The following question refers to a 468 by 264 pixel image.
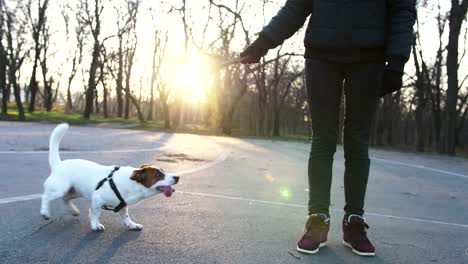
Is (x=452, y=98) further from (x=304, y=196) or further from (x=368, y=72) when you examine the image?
(x=368, y=72)

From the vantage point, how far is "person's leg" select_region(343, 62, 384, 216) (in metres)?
3.42

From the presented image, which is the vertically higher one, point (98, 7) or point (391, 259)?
point (98, 7)

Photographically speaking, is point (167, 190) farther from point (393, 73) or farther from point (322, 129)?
point (393, 73)

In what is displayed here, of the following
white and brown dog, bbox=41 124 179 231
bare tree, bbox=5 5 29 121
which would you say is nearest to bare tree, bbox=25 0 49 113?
bare tree, bbox=5 5 29 121

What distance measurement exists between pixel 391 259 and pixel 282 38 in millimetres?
1761

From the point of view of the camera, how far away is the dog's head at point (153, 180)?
3625 millimetres

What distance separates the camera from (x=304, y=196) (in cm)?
614

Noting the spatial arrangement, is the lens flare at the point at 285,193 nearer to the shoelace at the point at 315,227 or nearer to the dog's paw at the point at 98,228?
the shoelace at the point at 315,227

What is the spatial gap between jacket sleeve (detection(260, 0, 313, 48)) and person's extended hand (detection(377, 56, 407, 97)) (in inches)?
29.3

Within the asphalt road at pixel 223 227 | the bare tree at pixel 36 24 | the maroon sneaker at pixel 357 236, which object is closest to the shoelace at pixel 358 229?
the maroon sneaker at pixel 357 236

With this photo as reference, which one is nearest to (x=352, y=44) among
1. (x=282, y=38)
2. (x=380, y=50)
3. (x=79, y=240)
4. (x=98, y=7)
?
(x=380, y=50)

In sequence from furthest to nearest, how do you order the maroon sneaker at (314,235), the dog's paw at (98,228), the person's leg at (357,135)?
the dog's paw at (98,228)
the person's leg at (357,135)
the maroon sneaker at (314,235)

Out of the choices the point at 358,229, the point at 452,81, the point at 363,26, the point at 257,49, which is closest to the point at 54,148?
the point at 257,49

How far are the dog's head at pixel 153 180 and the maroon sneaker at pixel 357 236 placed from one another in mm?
1319
